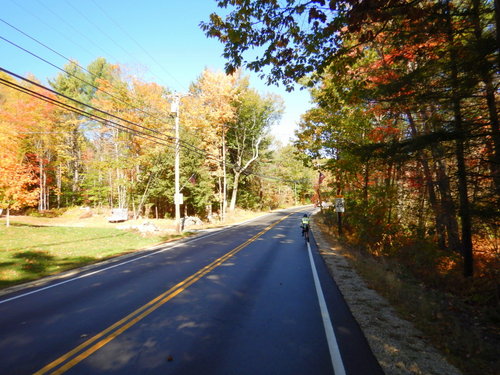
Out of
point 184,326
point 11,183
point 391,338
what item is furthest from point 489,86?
point 11,183

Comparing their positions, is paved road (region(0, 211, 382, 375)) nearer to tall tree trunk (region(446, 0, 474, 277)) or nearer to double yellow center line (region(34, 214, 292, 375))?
double yellow center line (region(34, 214, 292, 375))

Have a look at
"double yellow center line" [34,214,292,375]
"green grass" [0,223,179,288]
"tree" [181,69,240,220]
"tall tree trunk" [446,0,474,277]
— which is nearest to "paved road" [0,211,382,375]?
"double yellow center line" [34,214,292,375]

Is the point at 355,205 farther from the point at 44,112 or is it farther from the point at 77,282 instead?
the point at 44,112

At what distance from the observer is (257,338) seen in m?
4.59

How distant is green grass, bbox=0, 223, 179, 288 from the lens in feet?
32.2

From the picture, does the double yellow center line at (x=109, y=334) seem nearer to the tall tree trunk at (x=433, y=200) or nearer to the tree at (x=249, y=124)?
the tall tree trunk at (x=433, y=200)

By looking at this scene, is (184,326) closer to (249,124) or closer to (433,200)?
(433,200)

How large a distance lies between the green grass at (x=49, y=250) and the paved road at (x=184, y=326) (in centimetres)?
214

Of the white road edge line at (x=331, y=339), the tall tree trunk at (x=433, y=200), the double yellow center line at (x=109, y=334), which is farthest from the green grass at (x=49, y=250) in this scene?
the tall tree trunk at (x=433, y=200)

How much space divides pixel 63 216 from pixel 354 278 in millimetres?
36695

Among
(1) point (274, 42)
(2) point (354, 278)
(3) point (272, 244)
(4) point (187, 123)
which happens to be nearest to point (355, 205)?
(3) point (272, 244)

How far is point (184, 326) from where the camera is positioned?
501 centimetres

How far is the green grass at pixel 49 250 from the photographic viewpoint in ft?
32.2

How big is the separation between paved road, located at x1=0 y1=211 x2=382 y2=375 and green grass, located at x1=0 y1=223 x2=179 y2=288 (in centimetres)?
214
